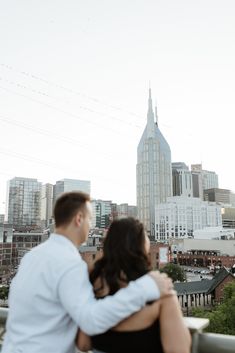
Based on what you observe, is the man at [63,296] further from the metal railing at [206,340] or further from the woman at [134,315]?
the metal railing at [206,340]

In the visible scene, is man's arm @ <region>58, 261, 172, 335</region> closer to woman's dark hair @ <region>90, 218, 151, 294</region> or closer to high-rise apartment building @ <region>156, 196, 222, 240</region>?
woman's dark hair @ <region>90, 218, 151, 294</region>

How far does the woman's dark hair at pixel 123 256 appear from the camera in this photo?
224 cm

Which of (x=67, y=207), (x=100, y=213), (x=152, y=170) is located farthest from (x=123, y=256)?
(x=100, y=213)

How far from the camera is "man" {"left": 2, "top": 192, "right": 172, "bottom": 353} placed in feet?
6.85

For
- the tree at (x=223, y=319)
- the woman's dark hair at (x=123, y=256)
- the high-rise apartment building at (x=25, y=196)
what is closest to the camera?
the woman's dark hair at (x=123, y=256)

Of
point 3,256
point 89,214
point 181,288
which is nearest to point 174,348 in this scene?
point 89,214

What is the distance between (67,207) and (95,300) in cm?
63

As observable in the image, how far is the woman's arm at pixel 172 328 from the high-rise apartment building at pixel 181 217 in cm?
16066

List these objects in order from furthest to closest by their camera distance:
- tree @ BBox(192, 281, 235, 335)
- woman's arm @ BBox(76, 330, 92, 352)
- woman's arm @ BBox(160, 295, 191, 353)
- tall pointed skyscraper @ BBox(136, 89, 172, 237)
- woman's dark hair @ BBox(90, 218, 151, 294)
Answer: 1. tall pointed skyscraper @ BBox(136, 89, 172, 237)
2. tree @ BBox(192, 281, 235, 335)
3. woman's arm @ BBox(76, 330, 92, 352)
4. woman's dark hair @ BBox(90, 218, 151, 294)
5. woman's arm @ BBox(160, 295, 191, 353)

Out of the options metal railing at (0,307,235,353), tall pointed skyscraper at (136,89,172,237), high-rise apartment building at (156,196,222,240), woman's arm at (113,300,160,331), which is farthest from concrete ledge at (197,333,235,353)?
tall pointed skyscraper at (136,89,172,237)

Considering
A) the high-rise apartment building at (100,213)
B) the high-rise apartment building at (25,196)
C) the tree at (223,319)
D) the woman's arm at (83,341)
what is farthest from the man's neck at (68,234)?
the high-rise apartment building at (100,213)

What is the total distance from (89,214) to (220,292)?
51.6m

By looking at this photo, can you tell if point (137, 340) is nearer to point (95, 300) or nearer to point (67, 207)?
point (95, 300)

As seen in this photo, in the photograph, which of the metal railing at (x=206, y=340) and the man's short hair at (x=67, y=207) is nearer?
the metal railing at (x=206, y=340)
